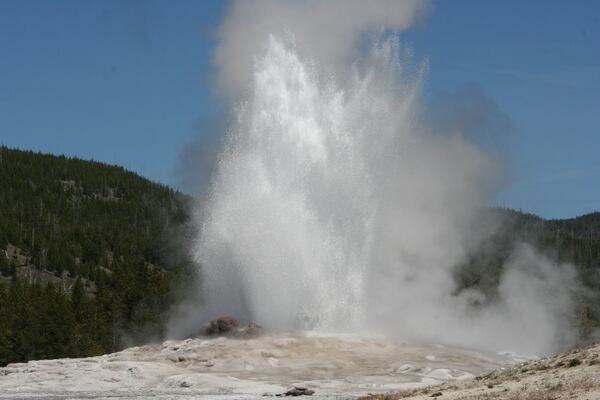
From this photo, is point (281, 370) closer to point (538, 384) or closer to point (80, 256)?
point (538, 384)

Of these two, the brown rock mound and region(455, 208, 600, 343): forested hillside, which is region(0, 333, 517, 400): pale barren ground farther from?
region(455, 208, 600, 343): forested hillside

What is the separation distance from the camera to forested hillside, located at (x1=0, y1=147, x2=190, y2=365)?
6219cm

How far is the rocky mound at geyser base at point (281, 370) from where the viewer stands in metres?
22.6

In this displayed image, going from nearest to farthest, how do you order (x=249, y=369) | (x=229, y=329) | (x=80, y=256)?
1. (x=249, y=369)
2. (x=229, y=329)
3. (x=80, y=256)

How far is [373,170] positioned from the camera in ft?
139

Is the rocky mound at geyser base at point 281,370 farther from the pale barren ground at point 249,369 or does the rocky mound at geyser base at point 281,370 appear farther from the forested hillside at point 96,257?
the forested hillside at point 96,257

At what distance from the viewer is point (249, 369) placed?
106 ft

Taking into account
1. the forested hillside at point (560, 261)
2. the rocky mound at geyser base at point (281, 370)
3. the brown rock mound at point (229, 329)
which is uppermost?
the forested hillside at point (560, 261)

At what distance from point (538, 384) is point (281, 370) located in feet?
42.2

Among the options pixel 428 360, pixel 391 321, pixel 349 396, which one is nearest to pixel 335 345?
pixel 428 360

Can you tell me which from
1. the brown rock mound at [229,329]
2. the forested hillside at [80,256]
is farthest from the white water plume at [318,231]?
the forested hillside at [80,256]

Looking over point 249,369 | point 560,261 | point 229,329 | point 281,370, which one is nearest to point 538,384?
point 281,370

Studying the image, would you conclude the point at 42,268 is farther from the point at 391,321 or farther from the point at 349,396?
the point at 349,396

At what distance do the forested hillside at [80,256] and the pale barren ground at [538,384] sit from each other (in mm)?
39711
